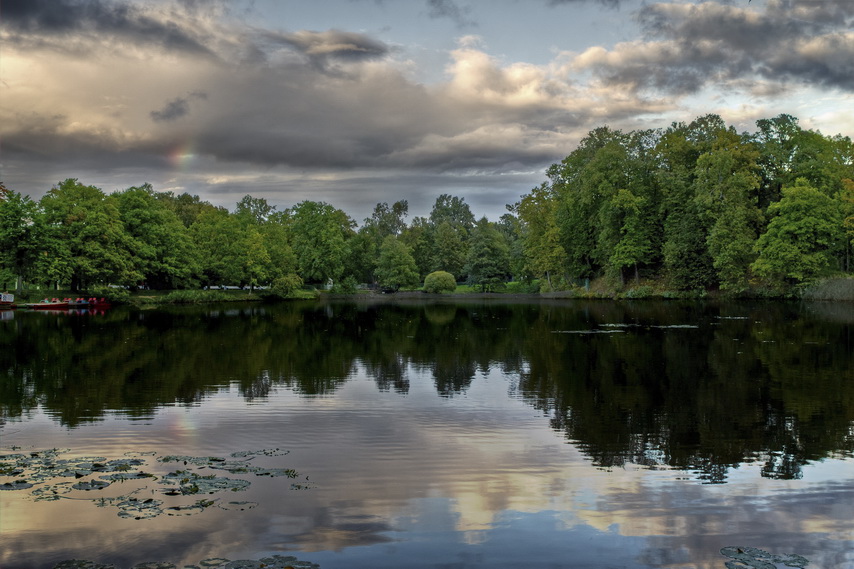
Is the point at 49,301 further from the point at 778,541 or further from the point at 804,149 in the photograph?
the point at 804,149

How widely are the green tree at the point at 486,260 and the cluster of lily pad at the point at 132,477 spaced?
92.1 metres

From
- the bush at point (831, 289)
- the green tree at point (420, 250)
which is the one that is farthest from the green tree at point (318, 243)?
the bush at point (831, 289)

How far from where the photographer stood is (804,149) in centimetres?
6962

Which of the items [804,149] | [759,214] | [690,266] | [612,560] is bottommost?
[612,560]

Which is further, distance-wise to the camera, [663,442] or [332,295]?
[332,295]

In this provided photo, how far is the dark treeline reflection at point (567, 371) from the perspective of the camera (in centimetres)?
1297

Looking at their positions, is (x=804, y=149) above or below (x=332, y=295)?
above

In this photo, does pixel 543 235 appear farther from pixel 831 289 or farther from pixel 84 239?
pixel 84 239

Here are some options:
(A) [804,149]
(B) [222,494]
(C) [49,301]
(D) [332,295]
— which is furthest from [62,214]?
(A) [804,149]

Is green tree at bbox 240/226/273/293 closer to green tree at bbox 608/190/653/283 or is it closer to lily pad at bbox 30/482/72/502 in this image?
green tree at bbox 608/190/653/283

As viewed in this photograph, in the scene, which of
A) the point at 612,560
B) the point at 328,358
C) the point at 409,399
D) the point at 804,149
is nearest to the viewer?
the point at 612,560

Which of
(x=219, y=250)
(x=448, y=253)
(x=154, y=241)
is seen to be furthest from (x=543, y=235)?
(x=154, y=241)

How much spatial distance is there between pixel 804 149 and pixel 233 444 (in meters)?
75.0

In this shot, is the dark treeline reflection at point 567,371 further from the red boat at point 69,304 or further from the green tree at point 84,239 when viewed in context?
the green tree at point 84,239
